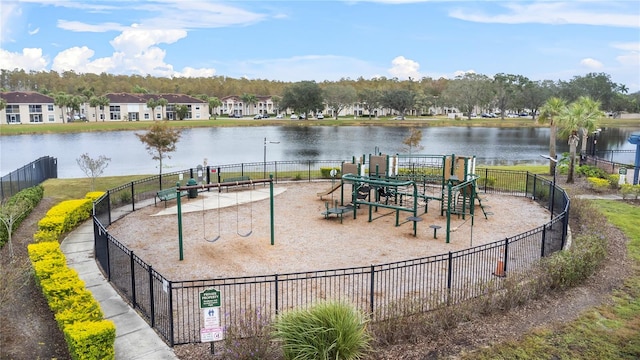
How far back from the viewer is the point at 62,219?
1555cm

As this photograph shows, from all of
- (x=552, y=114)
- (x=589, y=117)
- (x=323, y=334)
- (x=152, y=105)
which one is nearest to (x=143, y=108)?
(x=152, y=105)

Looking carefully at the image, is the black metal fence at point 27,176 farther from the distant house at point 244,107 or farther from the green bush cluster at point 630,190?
the distant house at point 244,107

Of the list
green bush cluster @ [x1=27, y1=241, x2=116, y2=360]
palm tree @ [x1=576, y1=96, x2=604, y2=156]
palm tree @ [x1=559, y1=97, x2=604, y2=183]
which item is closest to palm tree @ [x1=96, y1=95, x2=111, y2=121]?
palm tree @ [x1=559, y1=97, x2=604, y2=183]

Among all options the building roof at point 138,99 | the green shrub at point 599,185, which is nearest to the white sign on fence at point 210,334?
the green shrub at point 599,185

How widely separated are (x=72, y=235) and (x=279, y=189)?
11.0m

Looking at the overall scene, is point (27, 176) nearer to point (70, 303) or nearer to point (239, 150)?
point (70, 303)

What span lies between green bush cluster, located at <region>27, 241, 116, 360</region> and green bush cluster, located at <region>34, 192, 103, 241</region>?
6.98ft

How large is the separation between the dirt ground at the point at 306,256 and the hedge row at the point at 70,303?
0.45 meters

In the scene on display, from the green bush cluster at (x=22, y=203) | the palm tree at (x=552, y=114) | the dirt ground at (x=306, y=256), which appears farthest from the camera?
the palm tree at (x=552, y=114)

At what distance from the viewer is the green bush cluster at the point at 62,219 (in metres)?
14.3

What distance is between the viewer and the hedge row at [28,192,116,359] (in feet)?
25.7

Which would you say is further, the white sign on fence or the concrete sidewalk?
the concrete sidewalk

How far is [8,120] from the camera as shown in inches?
4262

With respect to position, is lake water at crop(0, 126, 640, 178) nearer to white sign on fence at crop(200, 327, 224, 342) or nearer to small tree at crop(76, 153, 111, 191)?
small tree at crop(76, 153, 111, 191)
